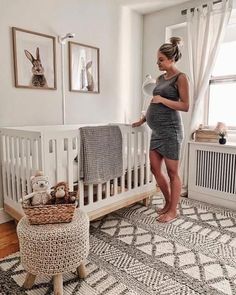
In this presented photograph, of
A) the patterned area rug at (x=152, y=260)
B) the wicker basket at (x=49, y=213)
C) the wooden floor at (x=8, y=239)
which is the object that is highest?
the wicker basket at (x=49, y=213)

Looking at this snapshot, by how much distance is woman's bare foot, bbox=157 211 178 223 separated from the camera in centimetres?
216

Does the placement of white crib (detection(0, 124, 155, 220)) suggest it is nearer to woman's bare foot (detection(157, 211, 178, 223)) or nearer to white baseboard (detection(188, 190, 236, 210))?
woman's bare foot (detection(157, 211, 178, 223))

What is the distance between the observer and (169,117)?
6.76ft

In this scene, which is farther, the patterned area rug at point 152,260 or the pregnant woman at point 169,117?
the pregnant woman at point 169,117

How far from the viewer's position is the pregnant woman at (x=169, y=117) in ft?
6.53

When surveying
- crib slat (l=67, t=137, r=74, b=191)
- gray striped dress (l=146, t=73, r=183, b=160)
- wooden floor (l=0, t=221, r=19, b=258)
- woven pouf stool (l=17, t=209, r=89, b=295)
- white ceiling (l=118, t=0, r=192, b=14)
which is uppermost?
white ceiling (l=118, t=0, r=192, b=14)

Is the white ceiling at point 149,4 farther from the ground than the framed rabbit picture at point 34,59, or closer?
farther from the ground

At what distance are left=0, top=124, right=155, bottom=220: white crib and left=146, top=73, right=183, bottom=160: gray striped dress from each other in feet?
0.75

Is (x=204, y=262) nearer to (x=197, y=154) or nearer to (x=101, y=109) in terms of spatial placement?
(x=197, y=154)

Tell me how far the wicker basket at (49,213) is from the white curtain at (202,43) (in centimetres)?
189

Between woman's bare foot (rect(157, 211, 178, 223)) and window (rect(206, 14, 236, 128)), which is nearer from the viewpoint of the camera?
woman's bare foot (rect(157, 211, 178, 223))

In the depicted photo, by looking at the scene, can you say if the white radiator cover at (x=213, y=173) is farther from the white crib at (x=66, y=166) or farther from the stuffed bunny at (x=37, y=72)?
the stuffed bunny at (x=37, y=72)

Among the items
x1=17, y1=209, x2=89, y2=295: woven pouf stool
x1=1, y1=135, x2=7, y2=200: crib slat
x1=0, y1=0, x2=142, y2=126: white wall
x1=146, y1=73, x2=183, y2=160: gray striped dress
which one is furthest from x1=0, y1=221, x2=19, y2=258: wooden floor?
x1=146, y1=73, x2=183, y2=160: gray striped dress

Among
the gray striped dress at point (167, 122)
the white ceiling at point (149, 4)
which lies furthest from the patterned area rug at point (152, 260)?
the white ceiling at point (149, 4)
